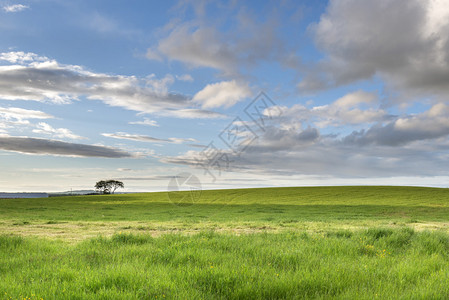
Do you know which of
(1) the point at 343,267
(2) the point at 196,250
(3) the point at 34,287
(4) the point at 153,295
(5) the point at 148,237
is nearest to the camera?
(4) the point at 153,295

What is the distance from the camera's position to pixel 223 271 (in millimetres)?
6250

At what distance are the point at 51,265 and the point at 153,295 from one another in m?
3.29

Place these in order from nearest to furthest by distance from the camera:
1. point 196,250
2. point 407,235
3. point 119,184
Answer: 1. point 196,250
2. point 407,235
3. point 119,184

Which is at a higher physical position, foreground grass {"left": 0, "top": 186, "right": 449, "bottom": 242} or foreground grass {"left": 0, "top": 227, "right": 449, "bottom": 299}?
foreground grass {"left": 0, "top": 227, "right": 449, "bottom": 299}

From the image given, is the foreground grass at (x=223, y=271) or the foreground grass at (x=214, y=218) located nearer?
the foreground grass at (x=223, y=271)

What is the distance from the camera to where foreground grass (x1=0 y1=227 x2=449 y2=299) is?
548cm

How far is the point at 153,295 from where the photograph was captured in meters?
5.29

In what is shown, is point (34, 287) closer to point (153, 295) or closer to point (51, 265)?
point (51, 265)

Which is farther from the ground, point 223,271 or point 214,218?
point 223,271

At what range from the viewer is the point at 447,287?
5871mm

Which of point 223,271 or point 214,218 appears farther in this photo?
point 214,218

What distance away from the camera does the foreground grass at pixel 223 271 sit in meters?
5.48

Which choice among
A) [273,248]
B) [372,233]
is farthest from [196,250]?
[372,233]

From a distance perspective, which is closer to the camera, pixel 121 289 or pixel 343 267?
pixel 121 289
